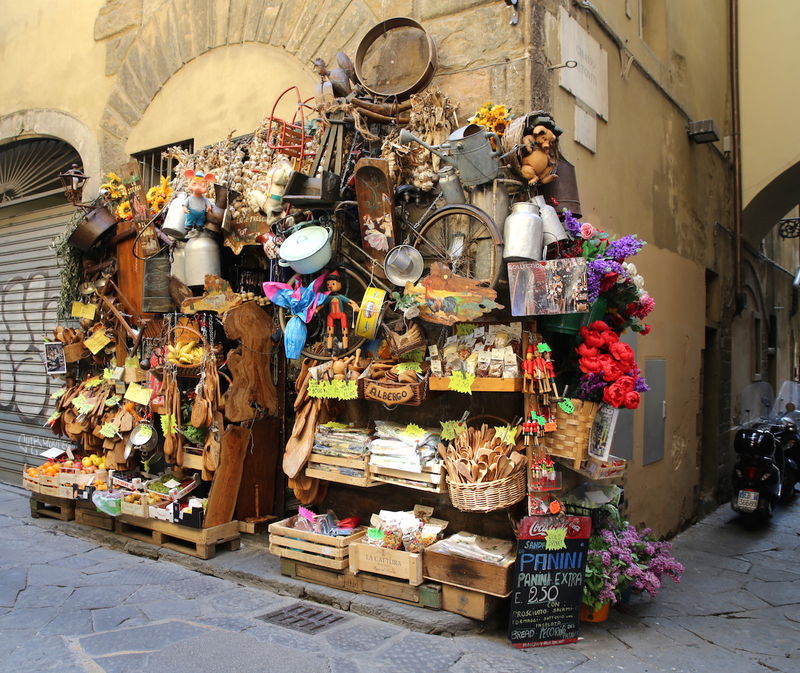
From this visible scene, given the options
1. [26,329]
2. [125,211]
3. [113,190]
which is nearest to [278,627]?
[125,211]

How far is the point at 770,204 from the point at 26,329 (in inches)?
394

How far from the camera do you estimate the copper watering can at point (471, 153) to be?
173 inches

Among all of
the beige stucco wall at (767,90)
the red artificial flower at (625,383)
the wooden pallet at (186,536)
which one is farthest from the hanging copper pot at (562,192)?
the beige stucco wall at (767,90)

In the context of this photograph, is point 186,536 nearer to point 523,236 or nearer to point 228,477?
point 228,477

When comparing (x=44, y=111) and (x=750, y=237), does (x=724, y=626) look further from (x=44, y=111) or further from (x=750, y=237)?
(x=44, y=111)

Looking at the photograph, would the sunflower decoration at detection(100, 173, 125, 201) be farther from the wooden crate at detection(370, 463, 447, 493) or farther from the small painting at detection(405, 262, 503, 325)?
the wooden crate at detection(370, 463, 447, 493)

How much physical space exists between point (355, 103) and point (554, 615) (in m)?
3.81

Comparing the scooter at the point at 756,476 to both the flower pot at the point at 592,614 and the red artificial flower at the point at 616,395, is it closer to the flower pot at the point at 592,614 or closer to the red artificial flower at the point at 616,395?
the flower pot at the point at 592,614

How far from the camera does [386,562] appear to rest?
449cm

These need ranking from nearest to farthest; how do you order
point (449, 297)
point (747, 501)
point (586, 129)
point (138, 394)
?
1. point (449, 297)
2. point (586, 129)
3. point (138, 394)
4. point (747, 501)

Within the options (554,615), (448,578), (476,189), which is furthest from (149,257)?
(554,615)

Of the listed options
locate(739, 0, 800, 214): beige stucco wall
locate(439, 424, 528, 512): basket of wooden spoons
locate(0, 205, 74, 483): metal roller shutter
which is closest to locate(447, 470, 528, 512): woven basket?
locate(439, 424, 528, 512): basket of wooden spoons

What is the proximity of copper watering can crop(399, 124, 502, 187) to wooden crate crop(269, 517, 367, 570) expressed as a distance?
8.52 feet

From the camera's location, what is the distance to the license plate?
724 centimetres
